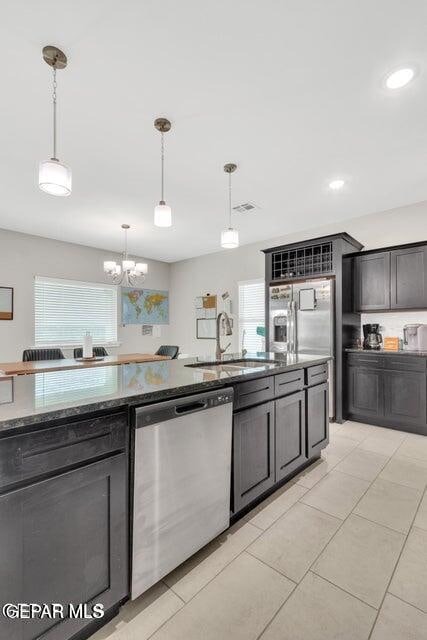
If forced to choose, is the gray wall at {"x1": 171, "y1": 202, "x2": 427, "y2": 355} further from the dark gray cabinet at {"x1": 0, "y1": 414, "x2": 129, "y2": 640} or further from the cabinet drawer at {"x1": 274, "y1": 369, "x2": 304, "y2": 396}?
the dark gray cabinet at {"x1": 0, "y1": 414, "x2": 129, "y2": 640}

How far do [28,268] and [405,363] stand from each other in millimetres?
5577

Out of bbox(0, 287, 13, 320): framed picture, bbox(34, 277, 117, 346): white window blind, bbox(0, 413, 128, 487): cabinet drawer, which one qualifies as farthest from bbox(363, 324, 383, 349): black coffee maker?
bbox(0, 287, 13, 320): framed picture

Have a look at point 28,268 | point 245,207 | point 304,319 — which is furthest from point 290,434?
point 28,268

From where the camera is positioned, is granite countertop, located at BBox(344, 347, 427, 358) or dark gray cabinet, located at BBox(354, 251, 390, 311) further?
dark gray cabinet, located at BBox(354, 251, 390, 311)

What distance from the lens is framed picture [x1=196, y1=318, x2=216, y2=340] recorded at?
6.27 meters

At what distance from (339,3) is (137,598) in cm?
296

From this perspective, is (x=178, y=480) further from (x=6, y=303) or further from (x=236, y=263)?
(x=236, y=263)

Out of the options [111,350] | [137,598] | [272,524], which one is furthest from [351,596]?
[111,350]

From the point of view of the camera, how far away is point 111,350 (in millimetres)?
6070

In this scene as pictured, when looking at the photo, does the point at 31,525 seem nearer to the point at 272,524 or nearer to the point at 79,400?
the point at 79,400

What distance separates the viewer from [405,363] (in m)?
3.53

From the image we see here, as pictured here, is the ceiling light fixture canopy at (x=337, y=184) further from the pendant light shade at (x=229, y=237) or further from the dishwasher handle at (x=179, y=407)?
the dishwasher handle at (x=179, y=407)

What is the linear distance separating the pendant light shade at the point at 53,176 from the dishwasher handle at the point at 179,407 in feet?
4.62

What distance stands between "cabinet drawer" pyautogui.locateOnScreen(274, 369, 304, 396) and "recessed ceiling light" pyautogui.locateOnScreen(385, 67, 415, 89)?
6.57 ft
